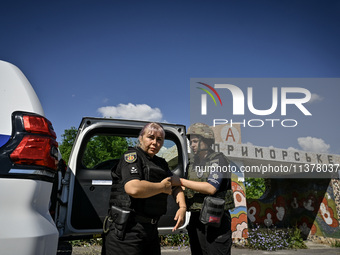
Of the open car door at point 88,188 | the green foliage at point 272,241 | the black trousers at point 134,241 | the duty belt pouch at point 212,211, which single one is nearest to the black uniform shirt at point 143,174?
the black trousers at point 134,241

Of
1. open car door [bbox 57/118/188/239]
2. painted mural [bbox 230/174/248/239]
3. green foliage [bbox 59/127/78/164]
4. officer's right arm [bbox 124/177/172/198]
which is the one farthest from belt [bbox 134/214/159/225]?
green foliage [bbox 59/127/78/164]

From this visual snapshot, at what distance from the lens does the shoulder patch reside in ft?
7.34

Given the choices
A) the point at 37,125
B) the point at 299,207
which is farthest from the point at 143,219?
the point at 299,207

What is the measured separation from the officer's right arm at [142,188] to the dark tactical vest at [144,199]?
0.13m

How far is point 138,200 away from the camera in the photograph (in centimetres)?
226

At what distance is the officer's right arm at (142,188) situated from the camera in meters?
2.08

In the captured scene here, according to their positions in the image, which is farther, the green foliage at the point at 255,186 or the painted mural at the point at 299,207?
the green foliage at the point at 255,186

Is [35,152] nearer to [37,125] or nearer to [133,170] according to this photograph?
[37,125]

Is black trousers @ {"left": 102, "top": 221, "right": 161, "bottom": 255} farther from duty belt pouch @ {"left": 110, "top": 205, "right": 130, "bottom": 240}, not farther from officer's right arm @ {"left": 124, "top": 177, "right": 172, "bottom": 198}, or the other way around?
officer's right arm @ {"left": 124, "top": 177, "right": 172, "bottom": 198}

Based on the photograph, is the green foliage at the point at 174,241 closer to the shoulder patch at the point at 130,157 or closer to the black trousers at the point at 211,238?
the black trousers at the point at 211,238

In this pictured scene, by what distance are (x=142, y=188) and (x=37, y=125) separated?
0.83 metres

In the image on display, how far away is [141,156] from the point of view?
2350 mm

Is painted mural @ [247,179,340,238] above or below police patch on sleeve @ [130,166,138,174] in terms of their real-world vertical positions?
below

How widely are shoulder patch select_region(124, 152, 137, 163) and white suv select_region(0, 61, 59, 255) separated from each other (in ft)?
2.14
